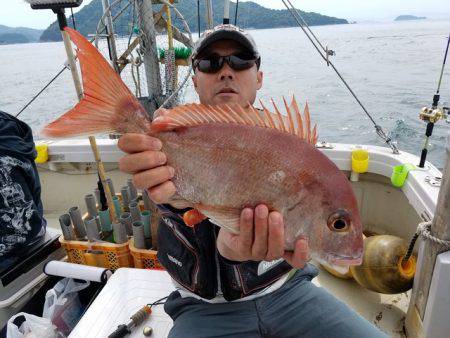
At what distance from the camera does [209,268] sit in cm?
196

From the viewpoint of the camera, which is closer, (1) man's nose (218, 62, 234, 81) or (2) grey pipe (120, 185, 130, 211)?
(1) man's nose (218, 62, 234, 81)

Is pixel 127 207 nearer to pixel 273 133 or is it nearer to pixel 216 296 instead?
pixel 216 296

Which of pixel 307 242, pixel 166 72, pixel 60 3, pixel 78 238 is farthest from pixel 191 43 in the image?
pixel 307 242

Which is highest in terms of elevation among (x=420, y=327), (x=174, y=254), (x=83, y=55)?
(x=83, y=55)

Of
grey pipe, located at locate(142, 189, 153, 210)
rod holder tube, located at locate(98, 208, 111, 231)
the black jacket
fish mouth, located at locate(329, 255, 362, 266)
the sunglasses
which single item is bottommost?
rod holder tube, located at locate(98, 208, 111, 231)

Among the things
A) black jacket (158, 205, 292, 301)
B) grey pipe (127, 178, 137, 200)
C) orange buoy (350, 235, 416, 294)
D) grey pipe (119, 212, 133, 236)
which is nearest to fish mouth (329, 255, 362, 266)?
black jacket (158, 205, 292, 301)

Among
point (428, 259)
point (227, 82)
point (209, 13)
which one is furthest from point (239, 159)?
point (209, 13)

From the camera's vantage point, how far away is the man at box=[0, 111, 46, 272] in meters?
2.50

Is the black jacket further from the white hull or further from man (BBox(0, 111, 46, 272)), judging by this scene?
man (BBox(0, 111, 46, 272))

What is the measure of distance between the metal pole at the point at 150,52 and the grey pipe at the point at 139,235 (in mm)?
1395

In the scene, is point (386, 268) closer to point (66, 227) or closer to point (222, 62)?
point (222, 62)

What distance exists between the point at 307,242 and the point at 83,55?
3.74 feet

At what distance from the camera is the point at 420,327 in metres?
2.50

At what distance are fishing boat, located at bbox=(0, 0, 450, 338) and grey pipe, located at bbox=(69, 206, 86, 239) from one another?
615mm
